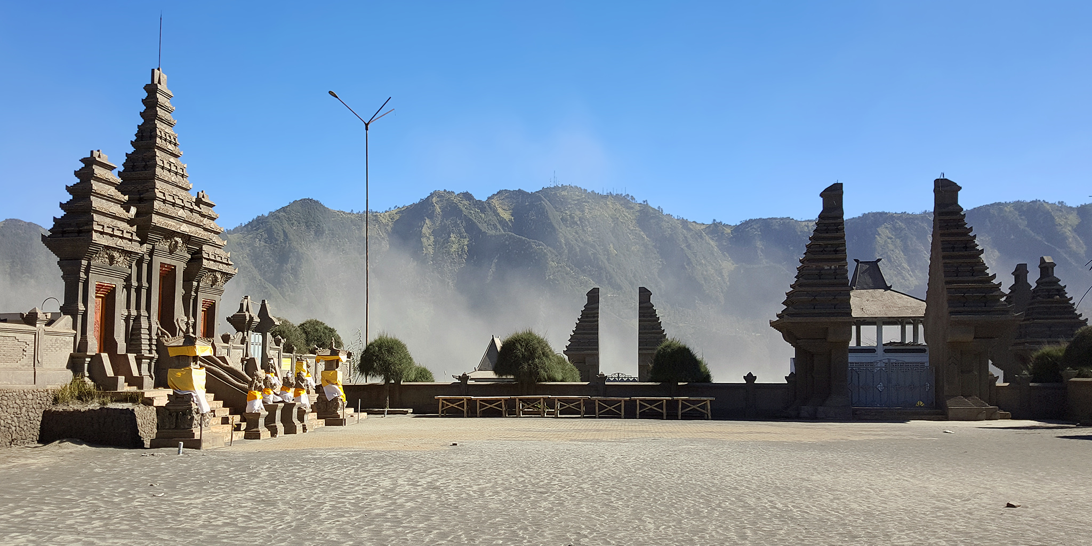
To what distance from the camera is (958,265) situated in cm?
3097

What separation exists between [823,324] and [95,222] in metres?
24.1

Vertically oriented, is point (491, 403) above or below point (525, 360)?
below

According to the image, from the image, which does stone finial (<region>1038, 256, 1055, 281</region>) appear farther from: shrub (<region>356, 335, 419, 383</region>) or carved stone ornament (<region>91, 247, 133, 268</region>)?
carved stone ornament (<region>91, 247, 133, 268</region>)

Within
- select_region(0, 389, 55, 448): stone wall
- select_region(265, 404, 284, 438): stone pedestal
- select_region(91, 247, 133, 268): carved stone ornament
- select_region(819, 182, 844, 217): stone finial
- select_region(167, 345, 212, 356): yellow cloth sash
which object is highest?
select_region(819, 182, 844, 217): stone finial

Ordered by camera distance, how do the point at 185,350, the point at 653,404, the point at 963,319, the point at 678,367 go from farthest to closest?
1. the point at 678,367
2. the point at 653,404
3. the point at 963,319
4. the point at 185,350

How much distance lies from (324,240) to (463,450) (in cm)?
17455

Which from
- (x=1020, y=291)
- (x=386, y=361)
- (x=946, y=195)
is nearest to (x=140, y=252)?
(x=386, y=361)

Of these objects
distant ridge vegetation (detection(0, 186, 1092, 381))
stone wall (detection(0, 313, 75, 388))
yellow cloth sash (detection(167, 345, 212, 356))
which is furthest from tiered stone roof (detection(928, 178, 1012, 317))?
distant ridge vegetation (detection(0, 186, 1092, 381))

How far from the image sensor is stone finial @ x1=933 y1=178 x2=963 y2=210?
104 ft

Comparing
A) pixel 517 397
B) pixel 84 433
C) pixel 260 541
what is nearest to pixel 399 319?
pixel 517 397

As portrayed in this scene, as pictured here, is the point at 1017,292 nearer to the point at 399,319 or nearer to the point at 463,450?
the point at 463,450

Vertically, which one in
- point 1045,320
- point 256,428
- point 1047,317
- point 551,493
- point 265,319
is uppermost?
point 1047,317

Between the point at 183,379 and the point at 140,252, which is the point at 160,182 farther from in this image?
the point at 183,379

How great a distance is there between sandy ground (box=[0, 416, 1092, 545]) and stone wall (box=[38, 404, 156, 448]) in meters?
0.77
